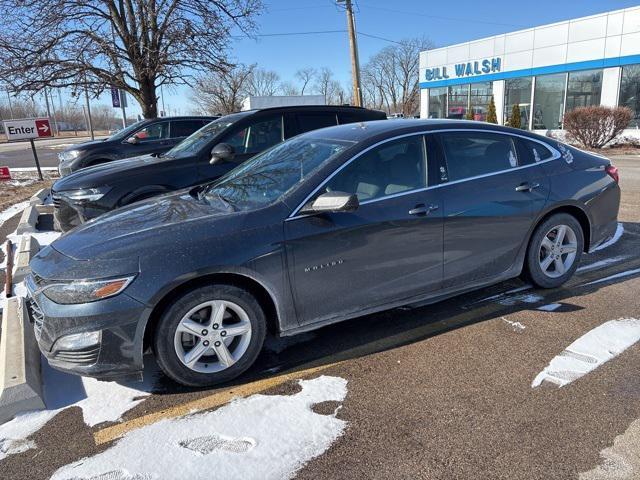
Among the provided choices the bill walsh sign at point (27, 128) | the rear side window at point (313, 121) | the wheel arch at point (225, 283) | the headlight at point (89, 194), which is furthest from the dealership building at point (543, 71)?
the wheel arch at point (225, 283)

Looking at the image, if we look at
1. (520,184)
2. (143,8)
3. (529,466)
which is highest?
(143,8)

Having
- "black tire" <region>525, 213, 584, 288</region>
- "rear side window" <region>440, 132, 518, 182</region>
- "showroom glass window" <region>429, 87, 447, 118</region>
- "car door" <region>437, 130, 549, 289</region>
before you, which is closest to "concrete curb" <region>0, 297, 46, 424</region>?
"car door" <region>437, 130, 549, 289</region>

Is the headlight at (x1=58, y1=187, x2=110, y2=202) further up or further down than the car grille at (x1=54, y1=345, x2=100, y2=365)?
further up

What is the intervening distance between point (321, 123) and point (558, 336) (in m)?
4.43

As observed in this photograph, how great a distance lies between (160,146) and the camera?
→ 10008 millimetres

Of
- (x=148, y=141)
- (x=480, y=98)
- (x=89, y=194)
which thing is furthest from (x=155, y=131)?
(x=480, y=98)

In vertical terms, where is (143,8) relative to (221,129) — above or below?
above

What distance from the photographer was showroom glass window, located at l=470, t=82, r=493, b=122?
27609mm

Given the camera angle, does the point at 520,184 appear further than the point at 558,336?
Yes

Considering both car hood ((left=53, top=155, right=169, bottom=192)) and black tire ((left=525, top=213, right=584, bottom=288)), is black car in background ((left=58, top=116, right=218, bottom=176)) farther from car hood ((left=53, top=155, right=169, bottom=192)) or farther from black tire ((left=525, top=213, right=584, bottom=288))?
black tire ((left=525, top=213, right=584, bottom=288))

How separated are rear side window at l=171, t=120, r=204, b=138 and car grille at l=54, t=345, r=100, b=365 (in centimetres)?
895

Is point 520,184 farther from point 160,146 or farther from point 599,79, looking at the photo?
point 599,79

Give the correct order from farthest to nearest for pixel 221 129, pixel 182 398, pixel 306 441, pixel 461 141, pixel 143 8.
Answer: pixel 143 8 < pixel 221 129 < pixel 461 141 < pixel 182 398 < pixel 306 441

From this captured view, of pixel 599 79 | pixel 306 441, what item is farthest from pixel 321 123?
pixel 599 79
